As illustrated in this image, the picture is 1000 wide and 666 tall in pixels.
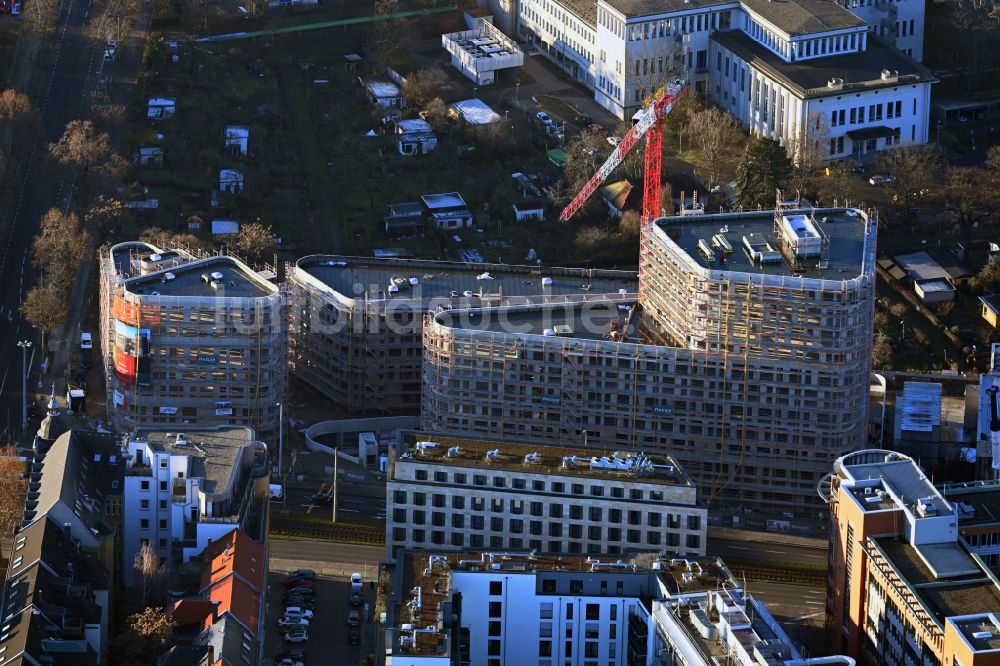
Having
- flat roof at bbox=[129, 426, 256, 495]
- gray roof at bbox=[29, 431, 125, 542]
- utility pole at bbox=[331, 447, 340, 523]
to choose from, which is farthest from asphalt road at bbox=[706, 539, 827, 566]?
gray roof at bbox=[29, 431, 125, 542]

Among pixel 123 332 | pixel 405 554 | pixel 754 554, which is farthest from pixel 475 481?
pixel 123 332

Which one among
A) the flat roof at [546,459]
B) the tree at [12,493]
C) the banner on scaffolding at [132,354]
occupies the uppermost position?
the flat roof at [546,459]

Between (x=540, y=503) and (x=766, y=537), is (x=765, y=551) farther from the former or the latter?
(x=540, y=503)

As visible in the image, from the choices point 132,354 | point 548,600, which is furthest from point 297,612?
point 132,354

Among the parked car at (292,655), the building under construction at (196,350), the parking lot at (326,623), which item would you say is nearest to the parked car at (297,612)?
the parking lot at (326,623)

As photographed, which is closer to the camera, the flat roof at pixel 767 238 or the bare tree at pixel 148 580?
the bare tree at pixel 148 580

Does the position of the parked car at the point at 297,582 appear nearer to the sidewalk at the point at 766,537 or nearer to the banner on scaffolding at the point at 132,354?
the banner on scaffolding at the point at 132,354

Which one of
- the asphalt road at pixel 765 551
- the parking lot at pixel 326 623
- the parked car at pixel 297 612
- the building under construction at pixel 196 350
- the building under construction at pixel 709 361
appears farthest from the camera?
the building under construction at pixel 196 350

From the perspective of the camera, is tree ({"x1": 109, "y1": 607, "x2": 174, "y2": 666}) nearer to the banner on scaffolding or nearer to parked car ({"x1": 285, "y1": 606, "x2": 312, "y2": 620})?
parked car ({"x1": 285, "y1": 606, "x2": 312, "y2": 620})
